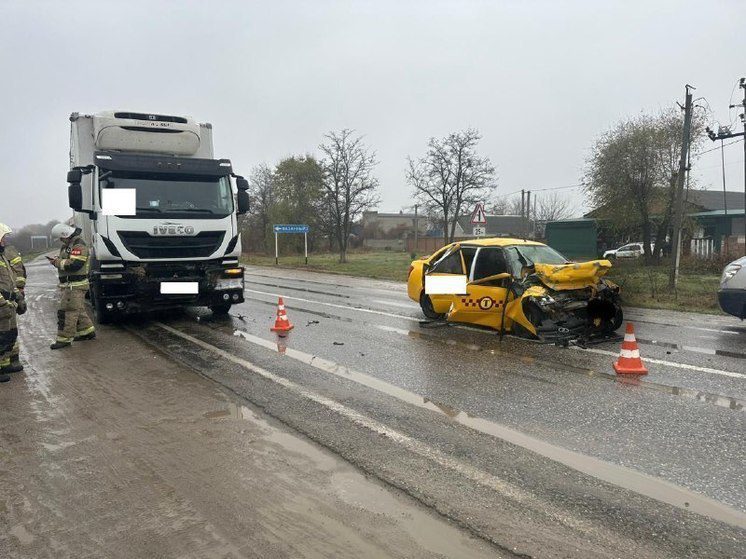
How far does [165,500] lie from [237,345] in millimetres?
4519

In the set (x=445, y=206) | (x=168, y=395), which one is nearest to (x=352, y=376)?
(x=168, y=395)

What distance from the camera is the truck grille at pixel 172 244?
8836mm

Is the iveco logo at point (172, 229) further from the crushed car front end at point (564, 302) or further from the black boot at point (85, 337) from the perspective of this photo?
the crushed car front end at point (564, 302)

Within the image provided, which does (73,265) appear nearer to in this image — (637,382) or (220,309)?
(220,309)

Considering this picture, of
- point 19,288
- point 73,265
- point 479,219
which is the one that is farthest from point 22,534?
Answer: point 479,219

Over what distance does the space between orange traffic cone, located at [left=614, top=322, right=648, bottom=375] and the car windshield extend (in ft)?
7.15

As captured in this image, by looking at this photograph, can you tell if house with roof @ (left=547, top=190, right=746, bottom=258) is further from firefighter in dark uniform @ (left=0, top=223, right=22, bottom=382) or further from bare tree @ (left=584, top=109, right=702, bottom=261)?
firefighter in dark uniform @ (left=0, top=223, right=22, bottom=382)

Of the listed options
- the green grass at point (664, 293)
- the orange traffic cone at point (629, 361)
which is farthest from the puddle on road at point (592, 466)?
the green grass at point (664, 293)

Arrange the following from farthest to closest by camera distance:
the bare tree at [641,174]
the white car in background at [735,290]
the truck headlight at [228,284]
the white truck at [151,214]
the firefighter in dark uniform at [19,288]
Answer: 1. the bare tree at [641,174]
2. the truck headlight at [228,284]
3. the white truck at [151,214]
4. the white car in background at [735,290]
5. the firefighter in dark uniform at [19,288]

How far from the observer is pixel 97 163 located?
8891 millimetres

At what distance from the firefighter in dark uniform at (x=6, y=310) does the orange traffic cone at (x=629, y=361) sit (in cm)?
686

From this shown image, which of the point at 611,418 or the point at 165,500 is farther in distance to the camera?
the point at 611,418

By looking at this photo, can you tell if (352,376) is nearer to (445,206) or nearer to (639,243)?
(445,206)

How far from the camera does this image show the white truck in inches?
347
